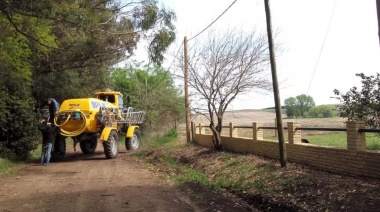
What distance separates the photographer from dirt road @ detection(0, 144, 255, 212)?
8.30 m

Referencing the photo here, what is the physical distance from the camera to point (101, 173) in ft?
43.5

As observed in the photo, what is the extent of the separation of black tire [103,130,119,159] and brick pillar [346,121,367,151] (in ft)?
36.6

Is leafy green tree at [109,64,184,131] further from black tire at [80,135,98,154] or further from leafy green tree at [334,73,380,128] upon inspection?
leafy green tree at [334,73,380,128]

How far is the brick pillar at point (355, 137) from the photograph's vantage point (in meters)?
8.96

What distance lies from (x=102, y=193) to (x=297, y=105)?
47.3 feet

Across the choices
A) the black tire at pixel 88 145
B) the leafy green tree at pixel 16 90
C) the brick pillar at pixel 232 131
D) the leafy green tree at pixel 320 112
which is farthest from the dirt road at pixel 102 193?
the leafy green tree at pixel 320 112

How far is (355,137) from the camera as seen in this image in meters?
8.98

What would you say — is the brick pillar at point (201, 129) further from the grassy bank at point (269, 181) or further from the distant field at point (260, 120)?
the grassy bank at point (269, 181)

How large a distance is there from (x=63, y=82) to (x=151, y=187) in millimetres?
17025

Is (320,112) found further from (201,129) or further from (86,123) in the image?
(86,123)

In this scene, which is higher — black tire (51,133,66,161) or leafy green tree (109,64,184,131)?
leafy green tree (109,64,184,131)

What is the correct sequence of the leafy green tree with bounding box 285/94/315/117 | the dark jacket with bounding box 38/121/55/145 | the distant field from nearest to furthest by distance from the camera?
the dark jacket with bounding box 38/121/55/145 → the distant field → the leafy green tree with bounding box 285/94/315/117

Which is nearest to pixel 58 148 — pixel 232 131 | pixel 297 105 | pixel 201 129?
pixel 201 129

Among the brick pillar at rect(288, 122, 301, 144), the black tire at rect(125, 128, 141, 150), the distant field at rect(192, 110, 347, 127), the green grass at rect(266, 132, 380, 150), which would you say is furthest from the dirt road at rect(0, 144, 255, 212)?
the black tire at rect(125, 128, 141, 150)
